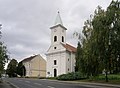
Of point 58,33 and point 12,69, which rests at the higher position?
point 58,33

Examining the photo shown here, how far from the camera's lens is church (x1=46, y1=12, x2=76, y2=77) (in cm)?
8300

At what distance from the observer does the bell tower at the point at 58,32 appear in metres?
86.1

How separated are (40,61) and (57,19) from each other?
115ft

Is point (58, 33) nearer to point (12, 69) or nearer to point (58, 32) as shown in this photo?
point (58, 32)

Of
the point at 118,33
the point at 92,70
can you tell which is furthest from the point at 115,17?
the point at 92,70

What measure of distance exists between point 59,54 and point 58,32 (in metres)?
7.31

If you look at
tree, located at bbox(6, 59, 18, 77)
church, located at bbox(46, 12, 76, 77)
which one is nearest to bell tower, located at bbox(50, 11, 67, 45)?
church, located at bbox(46, 12, 76, 77)

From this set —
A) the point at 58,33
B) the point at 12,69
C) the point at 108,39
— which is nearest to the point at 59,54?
the point at 58,33

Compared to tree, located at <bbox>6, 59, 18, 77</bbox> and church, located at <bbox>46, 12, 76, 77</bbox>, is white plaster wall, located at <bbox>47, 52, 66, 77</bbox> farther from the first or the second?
tree, located at <bbox>6, 59, 18, 77</bbox>

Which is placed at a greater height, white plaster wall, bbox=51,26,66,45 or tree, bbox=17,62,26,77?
white plaster wall, bbox=51,26,66,45

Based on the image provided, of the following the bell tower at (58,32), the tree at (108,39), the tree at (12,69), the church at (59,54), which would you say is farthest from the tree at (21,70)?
the tree at (108,39)

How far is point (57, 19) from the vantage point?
89.8 meters

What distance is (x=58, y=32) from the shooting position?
86.2m

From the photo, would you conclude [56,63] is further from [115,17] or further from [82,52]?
[115,17]
